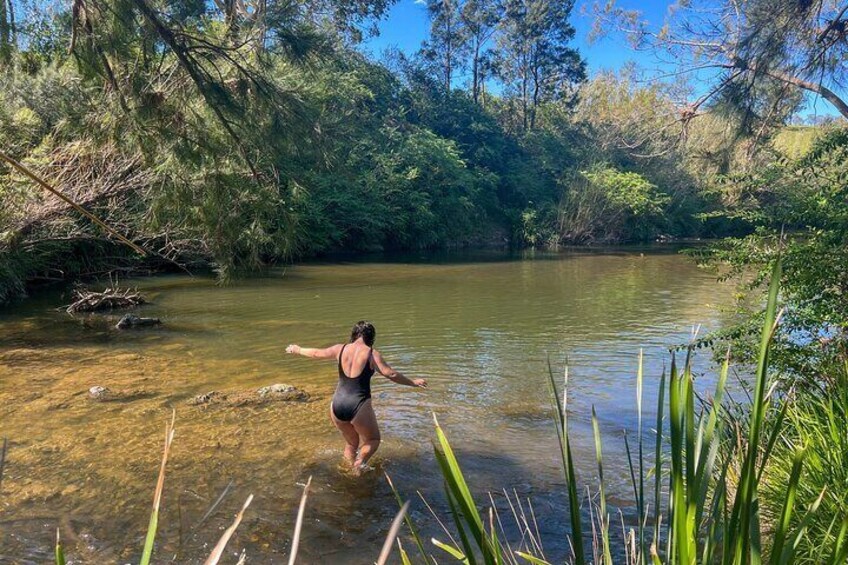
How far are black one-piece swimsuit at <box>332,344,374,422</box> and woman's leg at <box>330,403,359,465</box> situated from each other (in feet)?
0.28

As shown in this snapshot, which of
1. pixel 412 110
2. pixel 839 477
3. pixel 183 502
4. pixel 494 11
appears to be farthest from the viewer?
pixel 494 11

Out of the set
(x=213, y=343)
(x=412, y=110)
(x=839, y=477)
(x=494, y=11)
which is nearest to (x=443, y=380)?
(x=213, y=343)

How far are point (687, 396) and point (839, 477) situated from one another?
2483mm

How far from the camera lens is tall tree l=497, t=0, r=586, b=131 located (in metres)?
49.0

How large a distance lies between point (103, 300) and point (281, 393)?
8559 mm

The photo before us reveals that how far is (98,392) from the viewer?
7.98 meters

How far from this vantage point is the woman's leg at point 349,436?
5.75 m

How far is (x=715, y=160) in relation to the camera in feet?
27.3

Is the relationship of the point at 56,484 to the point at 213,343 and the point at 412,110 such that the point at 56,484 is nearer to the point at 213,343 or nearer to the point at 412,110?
the point at 213,343

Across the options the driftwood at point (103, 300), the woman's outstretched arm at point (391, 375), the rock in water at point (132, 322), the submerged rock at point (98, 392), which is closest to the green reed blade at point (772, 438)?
the woman's outstretched arm at point (391, 375)

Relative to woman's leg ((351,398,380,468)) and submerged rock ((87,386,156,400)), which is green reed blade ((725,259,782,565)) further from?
submerged rock ((87,386,156,400))

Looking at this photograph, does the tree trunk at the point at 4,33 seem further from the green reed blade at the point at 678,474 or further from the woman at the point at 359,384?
the green reed blade at the point at 678,474

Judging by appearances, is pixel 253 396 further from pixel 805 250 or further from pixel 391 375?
pixel 805 250

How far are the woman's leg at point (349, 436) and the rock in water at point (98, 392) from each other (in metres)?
3.79
